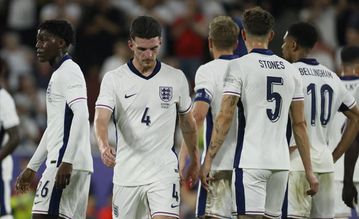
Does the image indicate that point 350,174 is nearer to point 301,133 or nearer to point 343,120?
point 343,120

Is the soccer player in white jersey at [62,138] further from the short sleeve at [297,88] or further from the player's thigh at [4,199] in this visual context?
the player's thigh at [4,199]

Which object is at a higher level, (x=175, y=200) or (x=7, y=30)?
(x=7, y=30)

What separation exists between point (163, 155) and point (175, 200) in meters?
0.43

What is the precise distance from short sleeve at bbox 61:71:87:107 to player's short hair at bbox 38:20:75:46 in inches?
16.5

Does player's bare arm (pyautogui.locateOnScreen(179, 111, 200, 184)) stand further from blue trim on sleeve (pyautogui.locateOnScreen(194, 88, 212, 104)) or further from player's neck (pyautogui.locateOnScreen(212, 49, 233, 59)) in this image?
player's neck (pyautogui.locateOnScreen(212, 49, 233, 59))

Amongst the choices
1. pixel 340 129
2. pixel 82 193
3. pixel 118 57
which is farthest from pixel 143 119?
pixel 118 57

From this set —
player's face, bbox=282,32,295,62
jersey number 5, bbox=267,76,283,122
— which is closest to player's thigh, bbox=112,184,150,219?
jersey number 5, bbox=267,76,283,122

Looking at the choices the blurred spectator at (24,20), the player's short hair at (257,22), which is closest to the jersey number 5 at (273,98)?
the player's short hair at (257,22)

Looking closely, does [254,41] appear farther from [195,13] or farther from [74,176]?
[195,13]

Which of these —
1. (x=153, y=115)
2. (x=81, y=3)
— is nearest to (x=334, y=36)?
(x=81, y=3)

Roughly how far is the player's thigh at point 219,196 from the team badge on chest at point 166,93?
1.35m

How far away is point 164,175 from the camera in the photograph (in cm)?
1044

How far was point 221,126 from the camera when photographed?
34.7 ft

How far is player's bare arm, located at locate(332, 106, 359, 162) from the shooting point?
1166 cm
